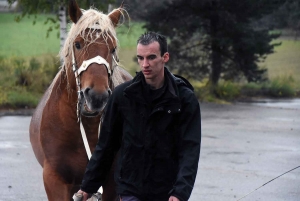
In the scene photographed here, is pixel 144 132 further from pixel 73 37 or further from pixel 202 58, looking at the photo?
pixel 202 58

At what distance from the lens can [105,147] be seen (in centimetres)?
498

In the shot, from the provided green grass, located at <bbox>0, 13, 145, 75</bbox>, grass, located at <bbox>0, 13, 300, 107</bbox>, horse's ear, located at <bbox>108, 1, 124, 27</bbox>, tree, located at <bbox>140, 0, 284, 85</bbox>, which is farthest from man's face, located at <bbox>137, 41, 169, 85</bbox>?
green grass, located at <bbox>0, 13, 145, 75</bbox>

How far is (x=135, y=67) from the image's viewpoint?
78.7 feet

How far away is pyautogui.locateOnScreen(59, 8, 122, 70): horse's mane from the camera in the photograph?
6070 mm

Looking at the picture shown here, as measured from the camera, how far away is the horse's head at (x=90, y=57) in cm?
572

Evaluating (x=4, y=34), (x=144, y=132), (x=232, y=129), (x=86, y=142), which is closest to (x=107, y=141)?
(x=144, y=132)

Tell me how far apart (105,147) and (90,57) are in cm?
117

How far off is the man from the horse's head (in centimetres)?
84

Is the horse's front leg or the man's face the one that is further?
the horse's front leg

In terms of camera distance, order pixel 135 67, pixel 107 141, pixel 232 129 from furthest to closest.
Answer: pixel 135 67 → pixel 232 129 → pixel 107 141

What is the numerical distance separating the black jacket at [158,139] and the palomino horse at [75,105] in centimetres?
101

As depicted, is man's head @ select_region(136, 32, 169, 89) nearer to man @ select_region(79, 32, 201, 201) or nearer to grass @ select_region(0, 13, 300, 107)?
man @ select_region(79, 32, 201, 201)

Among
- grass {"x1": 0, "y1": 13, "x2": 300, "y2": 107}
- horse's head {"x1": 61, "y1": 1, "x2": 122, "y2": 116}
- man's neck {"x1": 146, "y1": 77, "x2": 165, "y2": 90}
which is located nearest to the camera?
man's neck {"x1": 146, "y1": 77, "x2": 165, "y2": 90}

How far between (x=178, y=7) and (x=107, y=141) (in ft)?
57.2
